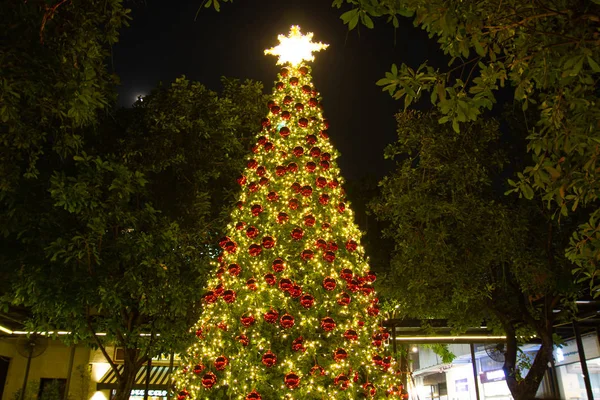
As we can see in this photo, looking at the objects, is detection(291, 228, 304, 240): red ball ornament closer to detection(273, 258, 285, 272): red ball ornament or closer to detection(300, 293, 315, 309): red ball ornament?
detection(273, 258, 285, 272): red ball ornament

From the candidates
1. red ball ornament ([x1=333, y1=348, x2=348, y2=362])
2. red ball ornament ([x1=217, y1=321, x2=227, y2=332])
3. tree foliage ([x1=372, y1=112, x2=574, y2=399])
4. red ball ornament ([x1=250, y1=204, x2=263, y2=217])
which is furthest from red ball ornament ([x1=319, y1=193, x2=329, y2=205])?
tree foliage ([x1=372, y1=112, x2=574, y2=399])

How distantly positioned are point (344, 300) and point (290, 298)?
0.81m

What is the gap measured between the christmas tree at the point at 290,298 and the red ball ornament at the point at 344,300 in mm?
15

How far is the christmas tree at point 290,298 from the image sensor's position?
6387 mm

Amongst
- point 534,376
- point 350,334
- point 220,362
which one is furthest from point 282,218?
point 534,376

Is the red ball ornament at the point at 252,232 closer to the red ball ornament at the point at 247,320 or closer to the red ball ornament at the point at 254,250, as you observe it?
the red ball ornament at the point at 254,250

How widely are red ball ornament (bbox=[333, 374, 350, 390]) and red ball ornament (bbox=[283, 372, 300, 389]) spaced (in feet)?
1.90

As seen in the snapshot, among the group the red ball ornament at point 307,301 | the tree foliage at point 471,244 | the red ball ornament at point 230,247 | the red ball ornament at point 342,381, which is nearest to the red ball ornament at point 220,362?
the red ball ornament at point 307,301

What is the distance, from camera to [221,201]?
38.5 ft

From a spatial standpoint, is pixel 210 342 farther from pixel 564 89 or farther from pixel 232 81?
pixel 232 81

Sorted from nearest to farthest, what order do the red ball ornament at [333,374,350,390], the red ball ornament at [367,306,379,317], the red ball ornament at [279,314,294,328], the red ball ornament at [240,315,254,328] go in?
1. the red ball ornament at [333,374,350,390]
2. the red ball ornament at [279,314,294,328]
3. the red ball ornament at [240,315,254,328]
4. the red ball ornament at [367,306,379,317]

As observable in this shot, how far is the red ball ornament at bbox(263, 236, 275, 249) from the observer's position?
6.93 meters

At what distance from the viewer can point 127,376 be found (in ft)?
30.6

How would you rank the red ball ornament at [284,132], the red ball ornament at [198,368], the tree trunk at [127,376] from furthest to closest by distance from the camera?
the tree trunk at [127,376] < the red ball ornament at [284,132] < the red ball ornament at [198,368]
